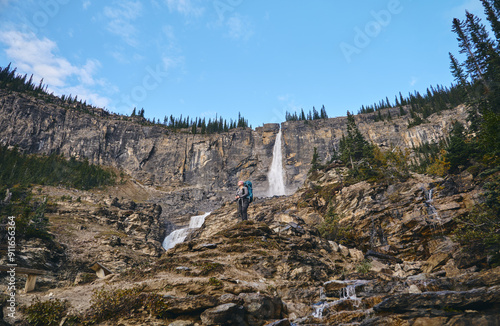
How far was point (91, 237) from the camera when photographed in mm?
44906

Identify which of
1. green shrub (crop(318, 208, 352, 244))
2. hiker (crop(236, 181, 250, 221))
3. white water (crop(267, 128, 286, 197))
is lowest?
green shrub (crop(318, 208, 352, 244))

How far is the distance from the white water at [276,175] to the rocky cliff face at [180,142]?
1.87m

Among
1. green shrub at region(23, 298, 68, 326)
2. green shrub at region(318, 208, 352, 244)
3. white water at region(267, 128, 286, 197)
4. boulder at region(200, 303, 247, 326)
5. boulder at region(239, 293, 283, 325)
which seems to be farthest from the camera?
white water at region(267, 128, 286, 197)

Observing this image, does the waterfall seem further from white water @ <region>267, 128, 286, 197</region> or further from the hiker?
white water @ <region>267, 128, 286, 197</region>

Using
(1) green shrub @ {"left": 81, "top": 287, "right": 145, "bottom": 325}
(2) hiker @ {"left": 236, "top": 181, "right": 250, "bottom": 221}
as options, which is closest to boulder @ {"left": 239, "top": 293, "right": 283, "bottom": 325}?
(1) green shrub @ {"left": 81, "top": 287, "right": 145, "bottom": 325}

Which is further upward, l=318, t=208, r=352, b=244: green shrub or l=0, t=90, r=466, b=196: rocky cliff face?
l=0, t=90, r=466, b=196: rocky cliff face

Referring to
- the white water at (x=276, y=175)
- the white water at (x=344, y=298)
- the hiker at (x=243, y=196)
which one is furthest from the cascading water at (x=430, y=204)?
the white water at (x=276, y=175)

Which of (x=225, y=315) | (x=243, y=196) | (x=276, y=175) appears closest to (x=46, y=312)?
(x=225, y=315)

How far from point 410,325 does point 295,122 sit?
10799 cm

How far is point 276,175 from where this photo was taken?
102 meters

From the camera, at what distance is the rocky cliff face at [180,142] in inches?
3952

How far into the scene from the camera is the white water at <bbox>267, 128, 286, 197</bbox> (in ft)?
315

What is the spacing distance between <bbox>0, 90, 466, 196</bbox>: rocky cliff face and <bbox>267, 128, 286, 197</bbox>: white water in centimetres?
187

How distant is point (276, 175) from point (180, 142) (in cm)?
4262
